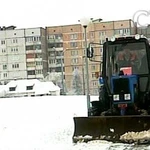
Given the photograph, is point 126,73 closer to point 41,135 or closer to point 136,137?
point 136,137

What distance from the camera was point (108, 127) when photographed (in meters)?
9.44

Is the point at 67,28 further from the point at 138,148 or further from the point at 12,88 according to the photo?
the point at 138,148

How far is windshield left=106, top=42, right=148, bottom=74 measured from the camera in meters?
10.2

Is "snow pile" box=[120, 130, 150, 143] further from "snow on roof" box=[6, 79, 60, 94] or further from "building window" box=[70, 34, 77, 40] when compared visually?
"building window" box=[70, 34, 77, 40]

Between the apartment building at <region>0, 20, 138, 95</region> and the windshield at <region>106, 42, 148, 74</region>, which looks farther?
the apartment building at <region>0, 20, 138, 95</region>

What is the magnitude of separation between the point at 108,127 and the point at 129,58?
191 centimetres

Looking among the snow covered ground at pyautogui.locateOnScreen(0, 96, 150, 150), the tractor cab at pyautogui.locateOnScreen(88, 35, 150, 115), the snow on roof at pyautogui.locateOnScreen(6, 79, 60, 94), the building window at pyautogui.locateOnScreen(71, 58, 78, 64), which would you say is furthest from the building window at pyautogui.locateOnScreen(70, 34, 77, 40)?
the tractor cab at pyautogui.locateOnScreen(88, 35, 150, 115)

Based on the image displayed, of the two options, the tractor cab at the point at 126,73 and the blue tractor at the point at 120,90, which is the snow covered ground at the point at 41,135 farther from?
the tractor cab at the point at 126,73

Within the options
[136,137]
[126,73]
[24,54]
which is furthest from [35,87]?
[136,137]

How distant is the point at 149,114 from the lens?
9906 mm

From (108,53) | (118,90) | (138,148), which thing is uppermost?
(108,53)

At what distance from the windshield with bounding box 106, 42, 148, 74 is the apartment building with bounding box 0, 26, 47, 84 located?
69140 mm

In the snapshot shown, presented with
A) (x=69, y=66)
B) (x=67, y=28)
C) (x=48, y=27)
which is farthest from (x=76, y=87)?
(x=48, y=27)

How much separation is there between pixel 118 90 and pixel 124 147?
1702 millimetres
